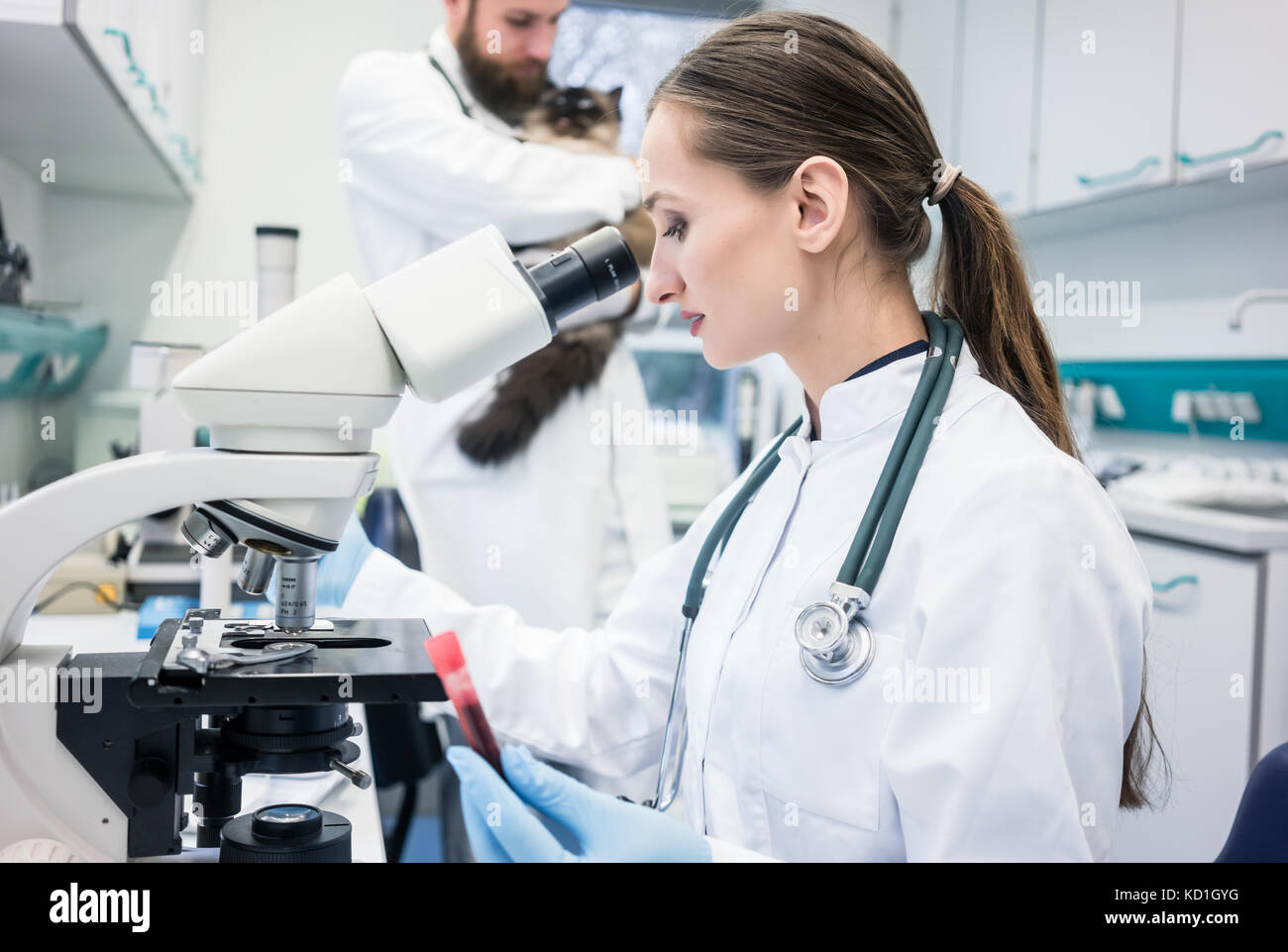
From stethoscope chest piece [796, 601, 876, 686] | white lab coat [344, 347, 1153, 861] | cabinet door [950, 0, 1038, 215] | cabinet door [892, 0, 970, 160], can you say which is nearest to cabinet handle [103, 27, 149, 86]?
white lab coat [344, 347, 1153, 861]

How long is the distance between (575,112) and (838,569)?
160cm

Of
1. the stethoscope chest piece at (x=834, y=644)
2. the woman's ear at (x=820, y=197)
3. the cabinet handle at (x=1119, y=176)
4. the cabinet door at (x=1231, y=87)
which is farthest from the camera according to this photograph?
the cabinet handle at (x=1119, y=176)

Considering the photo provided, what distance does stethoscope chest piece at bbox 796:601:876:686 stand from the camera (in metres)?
0.78

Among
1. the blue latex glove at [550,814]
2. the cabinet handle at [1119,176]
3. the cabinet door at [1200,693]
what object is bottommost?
the cabinet door at [1200,693]

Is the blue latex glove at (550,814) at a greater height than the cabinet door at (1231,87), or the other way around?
the cabinet door at (1231,87)

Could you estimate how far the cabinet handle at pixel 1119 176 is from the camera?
2.23 meters

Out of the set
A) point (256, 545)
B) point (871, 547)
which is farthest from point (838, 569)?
point (256, 545)

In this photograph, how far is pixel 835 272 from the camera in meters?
0.94

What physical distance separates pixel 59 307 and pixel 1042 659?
2.74 m

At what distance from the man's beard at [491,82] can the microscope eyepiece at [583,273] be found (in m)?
1.38

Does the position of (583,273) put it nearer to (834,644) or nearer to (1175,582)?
(834,644)

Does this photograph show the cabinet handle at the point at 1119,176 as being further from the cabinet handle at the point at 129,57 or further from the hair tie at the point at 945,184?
the cabinet handle at the point at 129,57

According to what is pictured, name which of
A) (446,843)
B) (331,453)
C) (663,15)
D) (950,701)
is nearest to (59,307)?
(446,843)

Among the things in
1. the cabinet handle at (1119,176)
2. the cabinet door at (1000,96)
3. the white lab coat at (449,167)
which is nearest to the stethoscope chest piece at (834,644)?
the white lab coat at (449,167)
